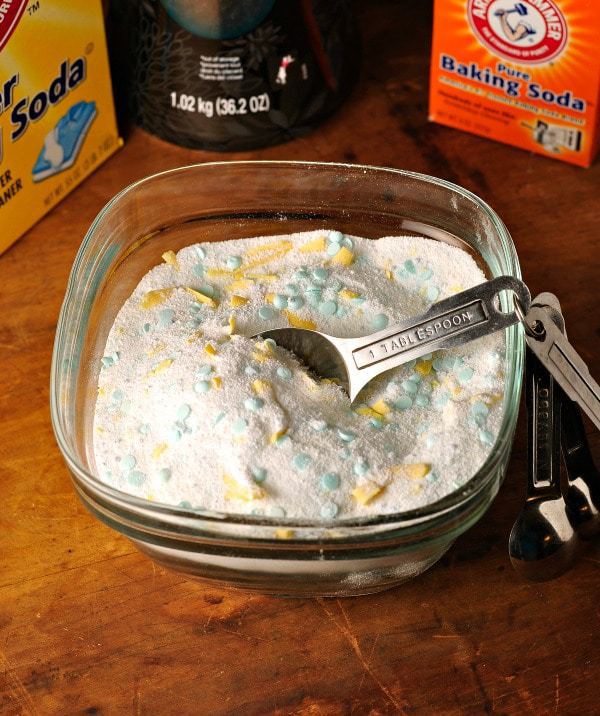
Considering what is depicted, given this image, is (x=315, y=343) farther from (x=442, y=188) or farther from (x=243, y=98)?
(x=243, y=98)

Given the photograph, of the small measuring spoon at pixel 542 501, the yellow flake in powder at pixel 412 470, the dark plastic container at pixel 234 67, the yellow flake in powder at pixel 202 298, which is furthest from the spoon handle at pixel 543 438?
the dark plastic container at pixel 234 67

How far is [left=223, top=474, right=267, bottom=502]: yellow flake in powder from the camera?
1.90ft

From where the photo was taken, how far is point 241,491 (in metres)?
0.58

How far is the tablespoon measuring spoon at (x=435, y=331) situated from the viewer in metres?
0.63

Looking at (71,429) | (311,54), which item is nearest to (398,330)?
(71,429)

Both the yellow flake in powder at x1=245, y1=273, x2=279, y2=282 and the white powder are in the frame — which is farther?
the yellow flake in powder at x1=245, y1=273, x2=279, y2=282

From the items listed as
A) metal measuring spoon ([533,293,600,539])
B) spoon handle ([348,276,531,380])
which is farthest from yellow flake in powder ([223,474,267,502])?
metal measuring spoon ([533,293,600,539])

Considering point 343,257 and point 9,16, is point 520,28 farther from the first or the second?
point 9,16

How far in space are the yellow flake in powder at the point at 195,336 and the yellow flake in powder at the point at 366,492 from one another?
135 mm

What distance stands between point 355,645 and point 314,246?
253mm

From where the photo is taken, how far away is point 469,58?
2.82 ft

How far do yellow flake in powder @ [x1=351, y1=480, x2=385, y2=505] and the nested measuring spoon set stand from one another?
0.23ft

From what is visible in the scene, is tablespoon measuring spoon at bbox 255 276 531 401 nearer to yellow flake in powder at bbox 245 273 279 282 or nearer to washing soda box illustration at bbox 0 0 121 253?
yellow flake in powder at bbox 245 273 279 282

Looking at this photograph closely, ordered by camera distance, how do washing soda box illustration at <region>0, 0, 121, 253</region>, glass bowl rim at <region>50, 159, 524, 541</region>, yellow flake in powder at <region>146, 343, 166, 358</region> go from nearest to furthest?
1. glass bowl rim at <region>50, 159, 524, 541</region>
2. yellow flake in powder at <region>146, 343, 166, 358</region>
3. washing soda box illustration at <region>0, 0, 121, 253</region>
